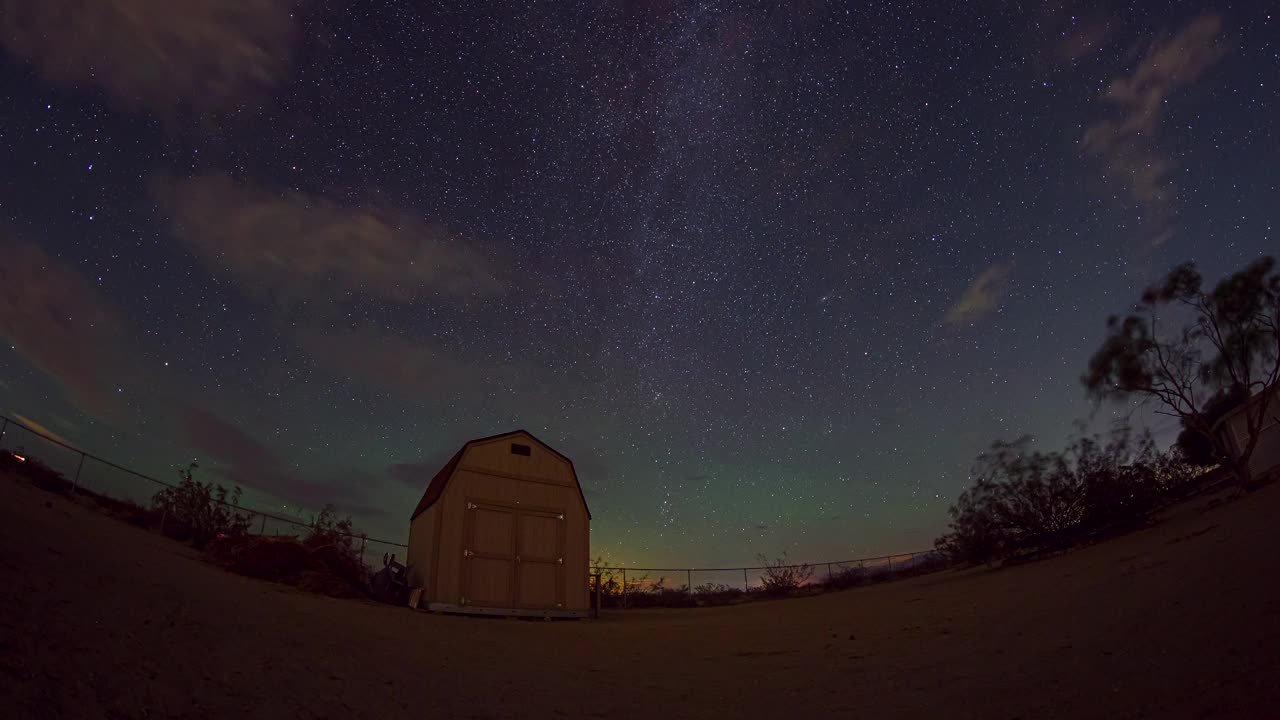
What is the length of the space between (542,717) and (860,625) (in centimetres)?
809

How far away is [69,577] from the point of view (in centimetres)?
598

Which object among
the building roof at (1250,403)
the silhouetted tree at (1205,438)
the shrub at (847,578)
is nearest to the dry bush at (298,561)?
the shrub at (847,578)

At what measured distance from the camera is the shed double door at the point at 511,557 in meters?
16.1

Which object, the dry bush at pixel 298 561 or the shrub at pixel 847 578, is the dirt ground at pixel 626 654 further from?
the shrub at pixel 847 578

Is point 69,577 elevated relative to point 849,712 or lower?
elevated

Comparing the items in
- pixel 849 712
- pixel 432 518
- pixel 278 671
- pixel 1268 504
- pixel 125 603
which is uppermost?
pixel 432 518

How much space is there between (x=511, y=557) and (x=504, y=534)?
67cm

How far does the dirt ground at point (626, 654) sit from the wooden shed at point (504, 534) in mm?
4257

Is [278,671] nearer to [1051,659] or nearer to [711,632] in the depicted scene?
[1051,659]

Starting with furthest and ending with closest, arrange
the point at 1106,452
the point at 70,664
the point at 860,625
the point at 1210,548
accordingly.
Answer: the point at 1106,452, the point at 860,625, the point at 1210,548, the point at 70,664

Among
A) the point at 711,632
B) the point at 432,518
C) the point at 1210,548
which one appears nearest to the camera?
the point at 1210,548

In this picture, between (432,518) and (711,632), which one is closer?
(711,632)

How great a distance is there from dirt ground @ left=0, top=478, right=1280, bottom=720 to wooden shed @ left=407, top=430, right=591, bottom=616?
426 centimetres

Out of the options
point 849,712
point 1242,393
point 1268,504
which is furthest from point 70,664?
point 1242,393
